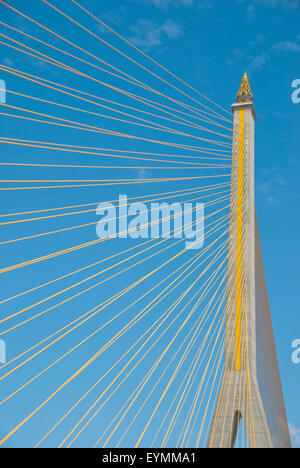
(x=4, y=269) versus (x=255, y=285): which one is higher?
(x=4, y=269)

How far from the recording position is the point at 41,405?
239 inches

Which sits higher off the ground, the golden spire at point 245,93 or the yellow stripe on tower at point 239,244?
the golden spire at point 245,93

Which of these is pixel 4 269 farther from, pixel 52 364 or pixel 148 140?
pixel 148 140

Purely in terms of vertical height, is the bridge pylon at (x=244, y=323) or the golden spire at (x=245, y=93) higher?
the golden spire at (x=245, y=93)

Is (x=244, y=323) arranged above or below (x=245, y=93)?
below

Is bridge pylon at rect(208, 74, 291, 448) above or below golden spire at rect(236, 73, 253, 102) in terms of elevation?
below

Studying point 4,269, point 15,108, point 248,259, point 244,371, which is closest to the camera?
point 4,269

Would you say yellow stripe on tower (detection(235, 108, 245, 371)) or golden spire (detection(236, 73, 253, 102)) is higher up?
golden spire (detection(236, 73, 253, 102))

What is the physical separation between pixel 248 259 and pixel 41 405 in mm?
5086

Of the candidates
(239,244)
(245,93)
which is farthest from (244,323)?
(245,93)

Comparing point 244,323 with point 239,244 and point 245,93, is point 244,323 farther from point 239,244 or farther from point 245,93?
point 245,93
